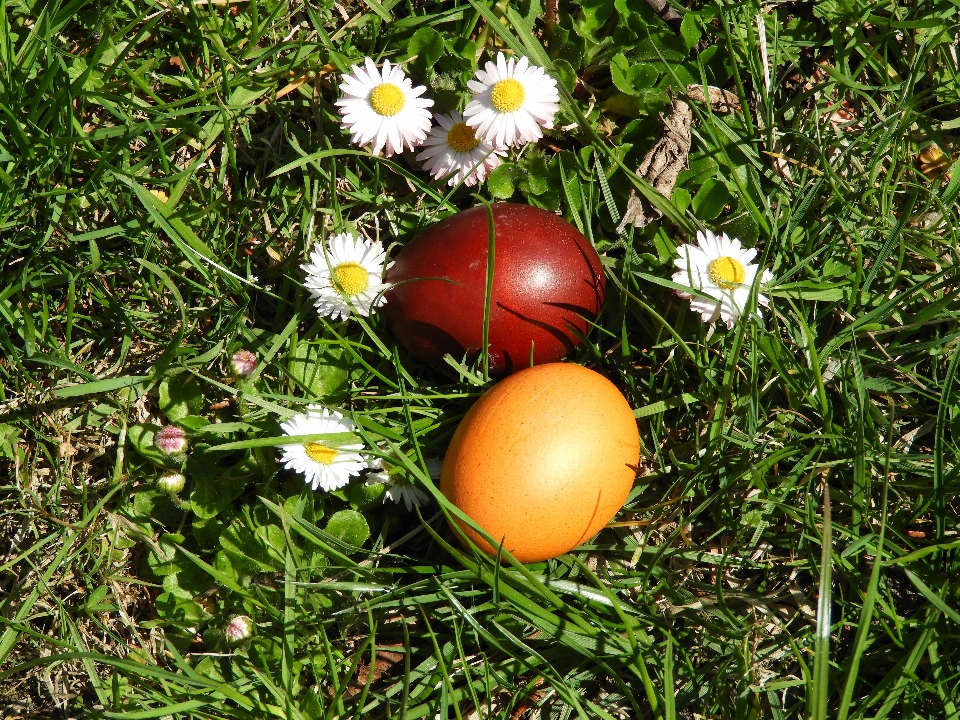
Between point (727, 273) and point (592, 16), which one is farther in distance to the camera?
point (592, 16)

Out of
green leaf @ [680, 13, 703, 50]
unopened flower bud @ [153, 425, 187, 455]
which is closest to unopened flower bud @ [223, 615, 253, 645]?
unopened flower bud @ [153, 425, 187, 455]

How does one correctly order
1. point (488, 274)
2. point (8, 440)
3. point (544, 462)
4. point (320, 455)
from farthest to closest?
point (8, 440)
point (320, 455)
point (488, 274)
point (544, 462)

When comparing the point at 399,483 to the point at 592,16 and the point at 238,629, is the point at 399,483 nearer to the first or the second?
the point at 238,629

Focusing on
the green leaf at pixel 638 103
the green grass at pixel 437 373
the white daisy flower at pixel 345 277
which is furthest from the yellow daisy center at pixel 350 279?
the green leaf at pixel 638 103

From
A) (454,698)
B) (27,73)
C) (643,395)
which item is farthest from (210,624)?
(27,73)

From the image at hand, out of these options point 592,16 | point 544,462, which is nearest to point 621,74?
point 592,16

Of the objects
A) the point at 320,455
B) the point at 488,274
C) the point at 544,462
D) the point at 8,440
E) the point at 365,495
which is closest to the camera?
the point at 544,462

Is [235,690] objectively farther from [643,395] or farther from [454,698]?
[643,395]

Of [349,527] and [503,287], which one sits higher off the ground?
[503,287]
